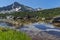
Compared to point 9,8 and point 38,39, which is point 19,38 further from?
point 9,8

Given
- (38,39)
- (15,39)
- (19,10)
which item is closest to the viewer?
(15,39)

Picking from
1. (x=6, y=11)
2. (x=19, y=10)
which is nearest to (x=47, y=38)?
(x=19, y=10)

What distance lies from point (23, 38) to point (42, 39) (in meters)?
3.17

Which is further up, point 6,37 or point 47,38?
point 6,37

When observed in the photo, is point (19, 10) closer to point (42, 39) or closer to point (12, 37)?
point (42, 39)

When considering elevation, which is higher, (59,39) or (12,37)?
(12,37)

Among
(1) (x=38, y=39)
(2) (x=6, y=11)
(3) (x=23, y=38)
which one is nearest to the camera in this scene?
(3) (x=23, y=38)

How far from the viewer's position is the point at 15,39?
841 centimetres

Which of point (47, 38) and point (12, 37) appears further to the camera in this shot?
point (47, 38)

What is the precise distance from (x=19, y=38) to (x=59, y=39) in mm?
4259

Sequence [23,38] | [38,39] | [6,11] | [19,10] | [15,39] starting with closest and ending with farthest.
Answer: [15,39] < [23,38] < [38,39] < [19,10] < [6,11]

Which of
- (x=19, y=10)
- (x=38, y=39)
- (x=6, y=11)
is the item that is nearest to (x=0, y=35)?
(x=38, y=39)

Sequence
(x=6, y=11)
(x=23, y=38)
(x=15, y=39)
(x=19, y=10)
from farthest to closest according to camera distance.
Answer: (x=6, y=11)
(x=19, y=10)
(x=23, y=38)
(x=15, y=39)

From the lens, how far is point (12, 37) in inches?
340
